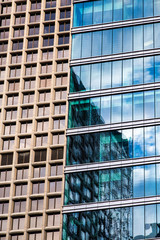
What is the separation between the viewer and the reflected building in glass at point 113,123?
234ft

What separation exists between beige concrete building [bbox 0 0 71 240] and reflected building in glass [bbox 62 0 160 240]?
204 centimetres

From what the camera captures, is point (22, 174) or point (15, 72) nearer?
point (22, 174)

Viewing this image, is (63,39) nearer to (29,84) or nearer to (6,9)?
(29,84)

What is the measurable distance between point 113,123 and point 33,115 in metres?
10.6

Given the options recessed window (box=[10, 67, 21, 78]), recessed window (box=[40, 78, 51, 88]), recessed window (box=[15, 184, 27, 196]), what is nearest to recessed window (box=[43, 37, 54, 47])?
recessed window (box=[10, 67, 21, 78])

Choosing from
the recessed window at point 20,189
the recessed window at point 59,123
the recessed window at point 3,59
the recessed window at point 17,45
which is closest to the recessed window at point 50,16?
the recessed window at point 17,45

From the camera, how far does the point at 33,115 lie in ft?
263

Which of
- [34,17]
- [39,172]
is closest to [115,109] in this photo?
[39,172]

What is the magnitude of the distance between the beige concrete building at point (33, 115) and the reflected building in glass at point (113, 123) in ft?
6.71

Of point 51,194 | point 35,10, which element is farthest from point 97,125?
point 35,10

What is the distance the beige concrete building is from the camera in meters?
75.4

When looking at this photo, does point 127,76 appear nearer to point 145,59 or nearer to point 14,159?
point 145,59

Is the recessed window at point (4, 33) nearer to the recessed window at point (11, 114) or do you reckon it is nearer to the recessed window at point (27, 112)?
the recessed window at point (11, 114)

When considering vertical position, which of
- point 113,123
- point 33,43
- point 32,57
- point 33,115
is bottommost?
point 113,123
